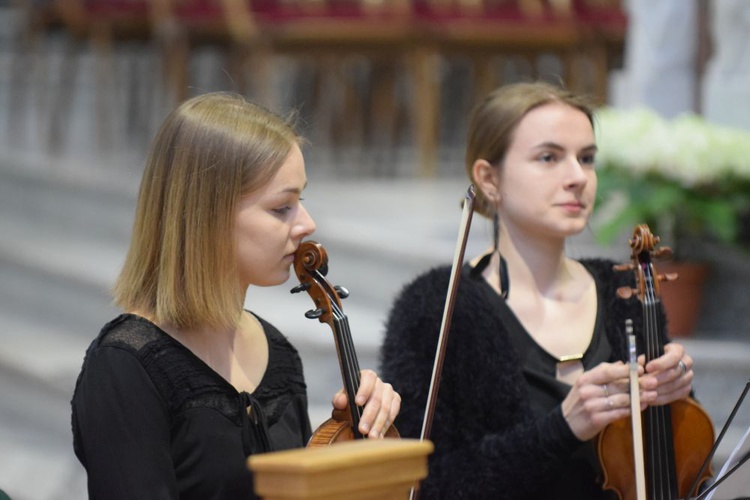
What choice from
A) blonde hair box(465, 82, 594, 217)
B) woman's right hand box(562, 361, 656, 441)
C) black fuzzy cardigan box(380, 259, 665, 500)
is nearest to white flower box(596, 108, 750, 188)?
blonde hair box(465, 82, 594, 217)

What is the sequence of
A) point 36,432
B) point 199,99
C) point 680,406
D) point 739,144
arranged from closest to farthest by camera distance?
point 199,99
point 680,406
point 739,144
point 36,432

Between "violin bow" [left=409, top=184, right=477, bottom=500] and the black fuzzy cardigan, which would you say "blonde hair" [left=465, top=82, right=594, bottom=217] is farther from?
"violin bow" [left=409, top=184, right=477, bottom=500]

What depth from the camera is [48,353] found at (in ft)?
13.3

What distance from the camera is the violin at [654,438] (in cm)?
180

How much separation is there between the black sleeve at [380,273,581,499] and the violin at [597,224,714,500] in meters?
0.11

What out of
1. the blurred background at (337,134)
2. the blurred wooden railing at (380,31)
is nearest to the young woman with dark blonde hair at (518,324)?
the blurred background at (337,134)

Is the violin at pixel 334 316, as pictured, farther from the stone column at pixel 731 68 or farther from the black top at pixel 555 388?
the stone column at pixel 731 68

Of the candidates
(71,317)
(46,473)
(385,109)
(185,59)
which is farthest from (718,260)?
(385,109)

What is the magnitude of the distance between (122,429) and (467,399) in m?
0.69

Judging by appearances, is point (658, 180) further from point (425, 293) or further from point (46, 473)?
point (46, 473)

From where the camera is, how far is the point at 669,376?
177cm

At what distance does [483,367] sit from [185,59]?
12.4 feet

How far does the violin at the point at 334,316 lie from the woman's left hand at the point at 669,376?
402 mm

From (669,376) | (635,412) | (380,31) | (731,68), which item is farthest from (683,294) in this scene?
(380,31)
